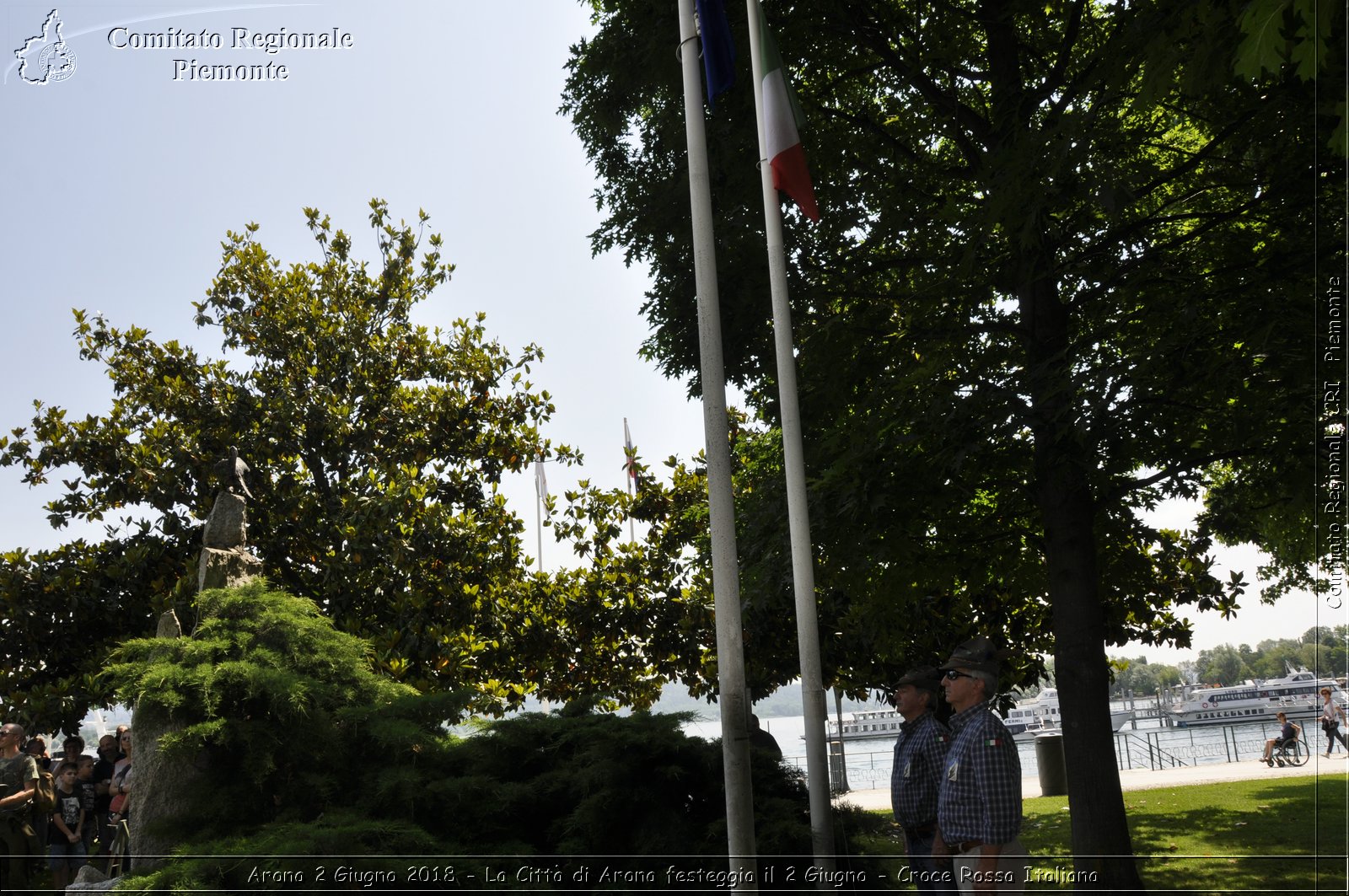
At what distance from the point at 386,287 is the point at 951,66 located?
9.73m

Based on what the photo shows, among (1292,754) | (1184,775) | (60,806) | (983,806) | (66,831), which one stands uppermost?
(983,806)

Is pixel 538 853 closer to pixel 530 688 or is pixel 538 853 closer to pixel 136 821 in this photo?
pixel 136 821

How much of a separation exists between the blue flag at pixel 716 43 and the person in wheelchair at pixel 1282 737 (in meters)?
16.0

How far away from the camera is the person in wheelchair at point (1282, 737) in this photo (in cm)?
1769

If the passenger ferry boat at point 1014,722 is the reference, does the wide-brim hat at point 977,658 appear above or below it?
above

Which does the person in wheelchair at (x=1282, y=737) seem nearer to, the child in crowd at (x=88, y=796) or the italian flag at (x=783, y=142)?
the italian flag at (x=783, y=142)

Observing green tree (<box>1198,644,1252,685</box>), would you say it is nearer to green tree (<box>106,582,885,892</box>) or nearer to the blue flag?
green tree (<box>106,582,885,892</box>)

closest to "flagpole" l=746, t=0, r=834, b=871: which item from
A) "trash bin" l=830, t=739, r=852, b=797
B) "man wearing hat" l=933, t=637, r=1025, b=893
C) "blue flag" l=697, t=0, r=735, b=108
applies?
"blue flag" l=697, t=0, r=735, b=108

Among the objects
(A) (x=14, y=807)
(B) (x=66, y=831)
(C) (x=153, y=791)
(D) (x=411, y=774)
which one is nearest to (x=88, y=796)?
(B) (x=66, y=831)

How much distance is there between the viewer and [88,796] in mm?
10719

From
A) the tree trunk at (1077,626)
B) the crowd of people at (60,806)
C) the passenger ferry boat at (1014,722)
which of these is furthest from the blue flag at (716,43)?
the passenger ferry boat at (1014,722)

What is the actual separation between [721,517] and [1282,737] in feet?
54.1

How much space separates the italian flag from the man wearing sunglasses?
28.1 ft

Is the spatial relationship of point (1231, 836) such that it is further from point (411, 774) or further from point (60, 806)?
point (60, 806)
